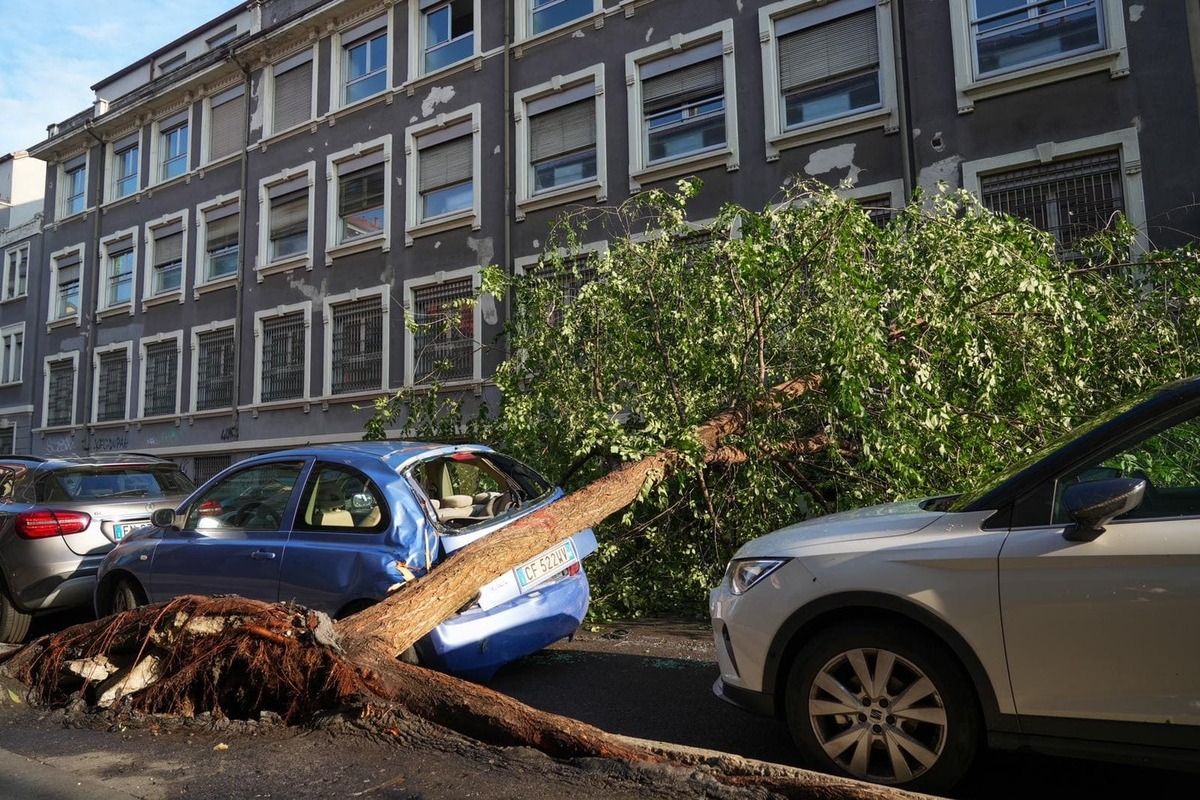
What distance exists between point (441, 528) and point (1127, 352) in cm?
587

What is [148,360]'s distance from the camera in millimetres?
24438

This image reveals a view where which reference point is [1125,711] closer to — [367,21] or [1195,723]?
[1195,723]

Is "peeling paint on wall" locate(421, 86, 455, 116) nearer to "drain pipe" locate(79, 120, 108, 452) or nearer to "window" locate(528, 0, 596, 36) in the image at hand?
"window" locate(528, 0, 596, 36)

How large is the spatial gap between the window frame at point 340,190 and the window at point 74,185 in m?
12.2

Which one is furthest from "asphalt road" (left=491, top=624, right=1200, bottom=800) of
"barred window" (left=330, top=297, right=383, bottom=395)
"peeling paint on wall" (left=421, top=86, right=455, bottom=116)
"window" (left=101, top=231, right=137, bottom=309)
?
"window" (left=101, top=231, right=137, bottom=309)

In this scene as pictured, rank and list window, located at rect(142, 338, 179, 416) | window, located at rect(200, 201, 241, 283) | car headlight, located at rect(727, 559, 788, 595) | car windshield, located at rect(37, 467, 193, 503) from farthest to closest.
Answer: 1. window, located at rect(142, 338, 179, 416)
2. window, located at rect(200, 201, 241, 283)
3. car windshield, located at rect(37, 467, 193, 503)
4. car headlight, located at rect(727, 559, 788, 595)

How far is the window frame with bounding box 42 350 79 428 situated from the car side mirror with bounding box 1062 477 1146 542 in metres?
29.0

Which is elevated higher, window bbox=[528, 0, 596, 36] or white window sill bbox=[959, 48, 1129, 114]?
window bbox=[528, 0, 596, 36]

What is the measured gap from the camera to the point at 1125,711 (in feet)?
10.0

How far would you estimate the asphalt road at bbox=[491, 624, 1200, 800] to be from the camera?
3617 millimetres

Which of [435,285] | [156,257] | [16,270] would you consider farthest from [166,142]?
[435,285]

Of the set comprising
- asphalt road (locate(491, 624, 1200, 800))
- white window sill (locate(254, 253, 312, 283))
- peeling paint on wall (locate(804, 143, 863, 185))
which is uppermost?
white window sill (locate(254, 253, 312, 283))

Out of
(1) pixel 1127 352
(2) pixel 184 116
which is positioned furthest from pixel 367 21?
(1) pixel 1127 352

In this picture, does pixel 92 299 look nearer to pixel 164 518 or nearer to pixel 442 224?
pixel 442 224
